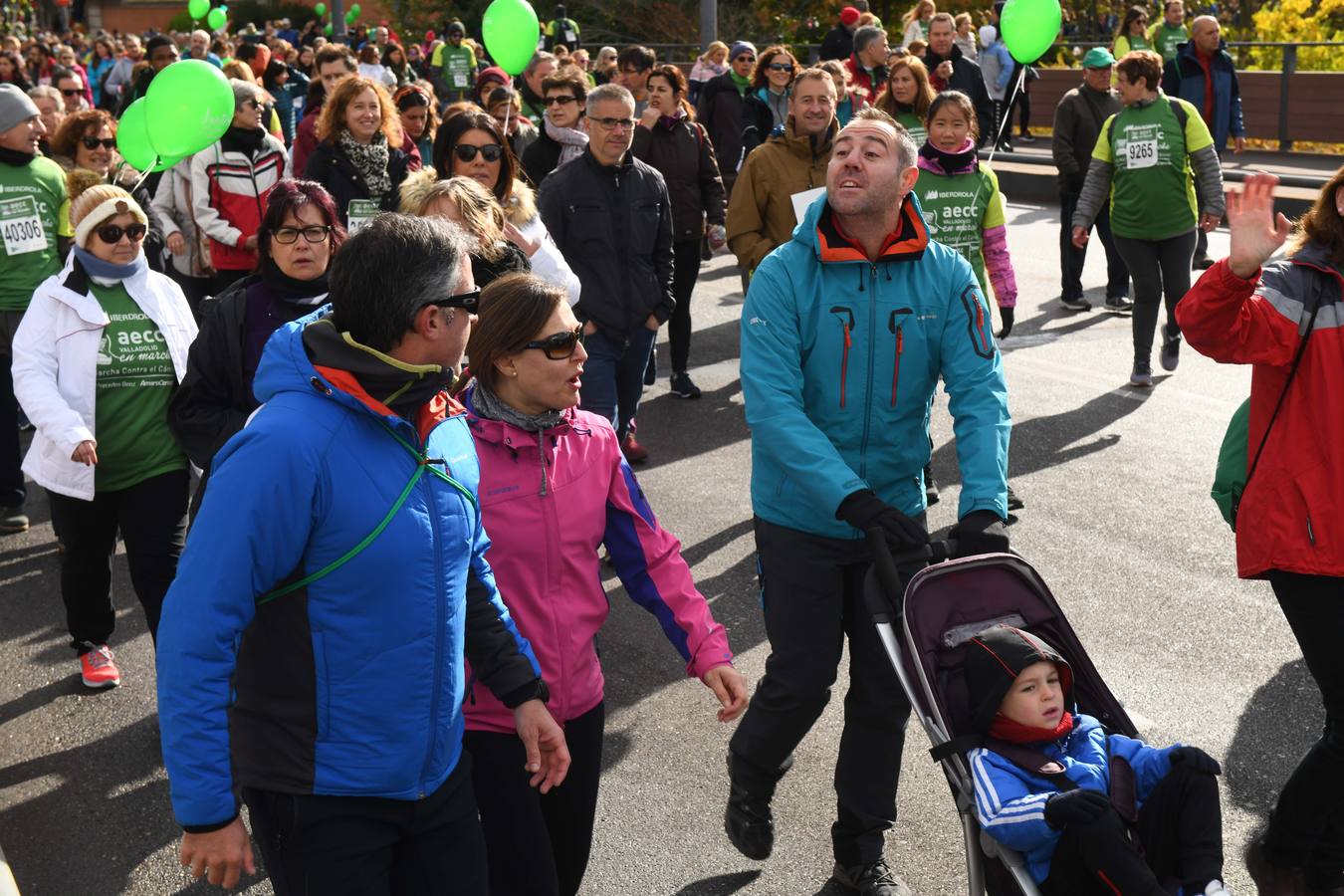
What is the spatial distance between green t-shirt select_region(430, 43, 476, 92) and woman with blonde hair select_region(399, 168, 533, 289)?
1615cm

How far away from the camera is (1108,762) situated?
3488 mm

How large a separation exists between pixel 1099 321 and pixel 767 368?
27.1 ft

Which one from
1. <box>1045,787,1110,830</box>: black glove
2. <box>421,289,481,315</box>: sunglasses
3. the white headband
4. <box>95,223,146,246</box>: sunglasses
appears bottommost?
<box>1045,787,1110,830</box>: black glove

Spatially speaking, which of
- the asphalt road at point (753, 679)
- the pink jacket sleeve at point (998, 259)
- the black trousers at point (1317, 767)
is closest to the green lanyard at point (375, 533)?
the asphalt road at point (753, 679)

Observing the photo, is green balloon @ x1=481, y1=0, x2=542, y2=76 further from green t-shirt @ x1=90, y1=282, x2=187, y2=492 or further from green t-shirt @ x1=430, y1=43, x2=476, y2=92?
green t-shirt @ x1=430, y1=43, x2=476, y2=92

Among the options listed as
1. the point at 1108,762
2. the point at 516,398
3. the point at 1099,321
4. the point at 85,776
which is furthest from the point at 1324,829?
the point at 1099,321

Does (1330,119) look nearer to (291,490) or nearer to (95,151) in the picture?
(95,151)

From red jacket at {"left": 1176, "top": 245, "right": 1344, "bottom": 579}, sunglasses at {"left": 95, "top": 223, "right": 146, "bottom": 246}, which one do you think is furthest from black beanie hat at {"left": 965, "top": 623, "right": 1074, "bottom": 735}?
sunglasses at {"left": 95, "top": 223, "right": 146, "bottom": 246}

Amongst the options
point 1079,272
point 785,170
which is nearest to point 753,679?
point 785,170

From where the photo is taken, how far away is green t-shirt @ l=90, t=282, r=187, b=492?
5535 millimetres

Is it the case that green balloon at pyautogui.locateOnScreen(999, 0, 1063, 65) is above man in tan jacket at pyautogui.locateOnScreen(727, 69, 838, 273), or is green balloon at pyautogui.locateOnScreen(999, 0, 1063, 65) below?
above

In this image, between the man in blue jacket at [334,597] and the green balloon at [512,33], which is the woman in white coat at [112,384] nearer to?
the man in blue jacket at [334,597]

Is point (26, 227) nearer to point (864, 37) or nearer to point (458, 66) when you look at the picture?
point (864, 37)

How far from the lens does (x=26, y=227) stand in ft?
25.5
